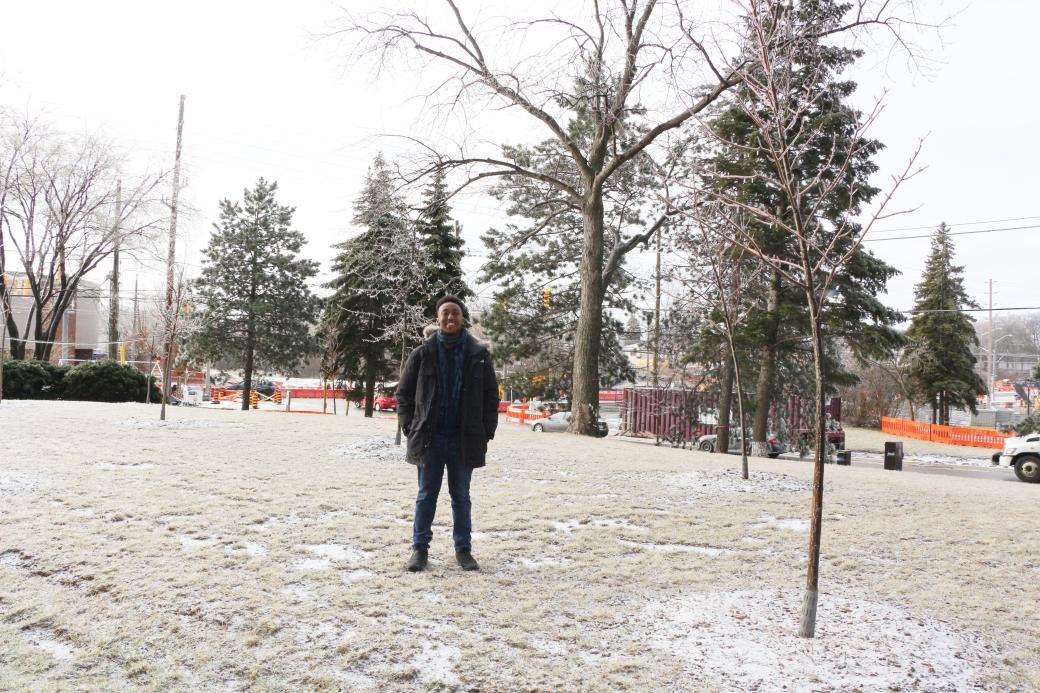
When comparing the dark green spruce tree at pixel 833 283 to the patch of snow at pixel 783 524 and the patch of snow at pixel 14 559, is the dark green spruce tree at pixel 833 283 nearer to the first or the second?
the patch of snow at pixel 783 524

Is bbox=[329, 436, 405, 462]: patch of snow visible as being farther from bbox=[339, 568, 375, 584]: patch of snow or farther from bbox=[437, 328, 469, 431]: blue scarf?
bbox=[437, 328, 469, 431]: blue scarf

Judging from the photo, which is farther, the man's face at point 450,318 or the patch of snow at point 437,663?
the man's face at point 450,318

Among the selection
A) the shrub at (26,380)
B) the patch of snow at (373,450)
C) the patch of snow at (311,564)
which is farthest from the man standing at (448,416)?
the shrub at (26,380)

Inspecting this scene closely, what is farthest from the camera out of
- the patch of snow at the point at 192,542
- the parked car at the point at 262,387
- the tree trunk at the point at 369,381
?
the parked car at the point at 262,387

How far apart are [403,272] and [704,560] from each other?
8.92 meters

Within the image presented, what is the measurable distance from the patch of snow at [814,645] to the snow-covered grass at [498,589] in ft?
0.05

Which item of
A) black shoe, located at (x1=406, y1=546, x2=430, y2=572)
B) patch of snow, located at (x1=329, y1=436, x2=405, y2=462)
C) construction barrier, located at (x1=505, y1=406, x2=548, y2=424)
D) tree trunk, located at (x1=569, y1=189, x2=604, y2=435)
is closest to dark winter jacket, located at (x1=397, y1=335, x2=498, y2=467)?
black shoe, located at (x1=406, y1=546, x2=430, y2=572)

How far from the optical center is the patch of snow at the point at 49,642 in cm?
304

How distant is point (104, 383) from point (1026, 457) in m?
25.4

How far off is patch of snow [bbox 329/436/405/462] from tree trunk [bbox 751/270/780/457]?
482 inches

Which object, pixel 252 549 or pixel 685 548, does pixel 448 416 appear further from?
pixel 685 548

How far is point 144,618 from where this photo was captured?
3.42m

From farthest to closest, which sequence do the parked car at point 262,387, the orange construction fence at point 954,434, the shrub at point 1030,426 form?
the parked car at point 262,387, the orange construction fence at point 954,434, the shrub at point 1030,426

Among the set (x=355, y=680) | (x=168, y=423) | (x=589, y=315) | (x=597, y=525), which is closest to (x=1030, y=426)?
(x=589, y=315)
